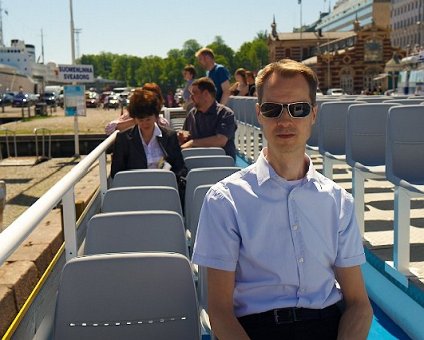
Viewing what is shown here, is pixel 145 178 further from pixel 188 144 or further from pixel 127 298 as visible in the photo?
pixel 188 144

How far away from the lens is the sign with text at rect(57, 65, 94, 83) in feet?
69.3

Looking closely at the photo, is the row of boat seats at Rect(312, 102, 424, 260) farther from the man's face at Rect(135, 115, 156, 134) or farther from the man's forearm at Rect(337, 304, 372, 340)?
the man's forearm at Rect(337, 304, 372, 340)

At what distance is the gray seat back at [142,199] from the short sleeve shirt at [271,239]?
1.53 m

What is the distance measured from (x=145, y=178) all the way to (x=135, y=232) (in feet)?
4.76

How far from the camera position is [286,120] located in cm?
234

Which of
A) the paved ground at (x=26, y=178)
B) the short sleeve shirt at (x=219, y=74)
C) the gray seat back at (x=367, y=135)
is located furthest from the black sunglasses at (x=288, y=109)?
the paved ground at (x=26, y=178)

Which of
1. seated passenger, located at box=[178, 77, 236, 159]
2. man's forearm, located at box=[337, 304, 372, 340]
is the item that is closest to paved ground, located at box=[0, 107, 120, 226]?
seated passenger, located at box=[178, 77, 236, 159]

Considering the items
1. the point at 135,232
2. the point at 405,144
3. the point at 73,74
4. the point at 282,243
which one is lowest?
the point at 135,232

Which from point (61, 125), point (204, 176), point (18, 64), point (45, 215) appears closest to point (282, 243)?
point (45, 215)

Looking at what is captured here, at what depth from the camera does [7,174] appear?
2550 centimetres

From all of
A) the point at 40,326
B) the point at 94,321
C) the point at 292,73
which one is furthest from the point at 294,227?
the point at 40,326

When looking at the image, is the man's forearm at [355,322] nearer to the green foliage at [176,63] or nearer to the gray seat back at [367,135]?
the gray seat back at [367,135]

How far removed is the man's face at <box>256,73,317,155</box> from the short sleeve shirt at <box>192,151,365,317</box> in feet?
0.33

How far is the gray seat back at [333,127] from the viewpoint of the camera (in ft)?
20.0
